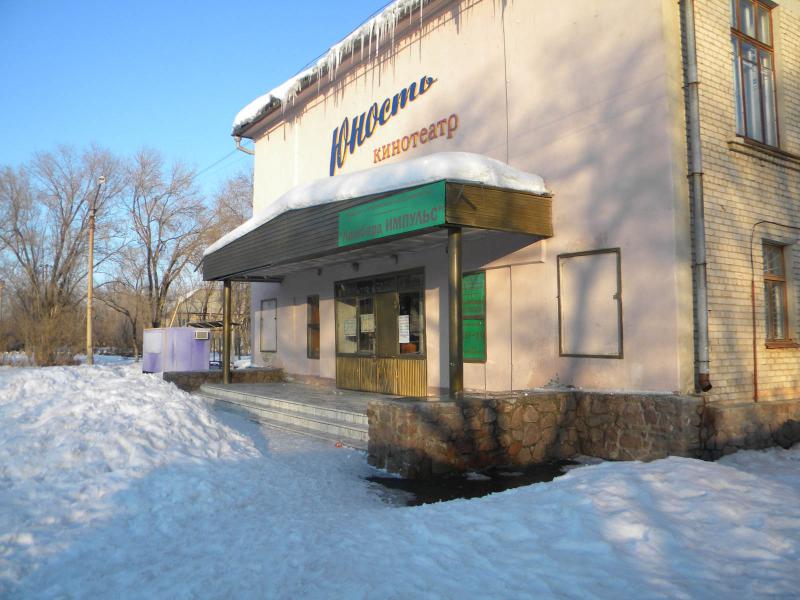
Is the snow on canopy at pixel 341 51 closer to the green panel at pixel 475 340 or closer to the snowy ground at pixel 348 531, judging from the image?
the green panel at pixel 475 340

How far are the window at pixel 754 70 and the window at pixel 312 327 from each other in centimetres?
991

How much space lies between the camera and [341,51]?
14070mm

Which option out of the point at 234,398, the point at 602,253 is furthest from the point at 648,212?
the point at 234,398

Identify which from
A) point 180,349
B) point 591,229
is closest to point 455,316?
point 591,229

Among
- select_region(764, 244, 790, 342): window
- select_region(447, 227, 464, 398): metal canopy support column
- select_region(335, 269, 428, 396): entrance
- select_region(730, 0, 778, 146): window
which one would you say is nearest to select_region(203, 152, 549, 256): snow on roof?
select_region(447, 227, 464, 398): metal canopy support column

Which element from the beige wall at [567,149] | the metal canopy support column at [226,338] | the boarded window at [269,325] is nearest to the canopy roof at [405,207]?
the beige wall at [567,149]

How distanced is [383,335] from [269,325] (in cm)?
604

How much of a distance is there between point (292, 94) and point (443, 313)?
8405 mm

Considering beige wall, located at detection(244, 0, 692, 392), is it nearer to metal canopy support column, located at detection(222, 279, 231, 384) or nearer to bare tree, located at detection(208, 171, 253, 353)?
metal canopy support column, located at detection(222, 279, 231, 384)

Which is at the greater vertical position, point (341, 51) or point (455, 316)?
point (341, 51)

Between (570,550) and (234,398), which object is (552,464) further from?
(234,398)

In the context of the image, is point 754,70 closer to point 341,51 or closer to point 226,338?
point 341,51

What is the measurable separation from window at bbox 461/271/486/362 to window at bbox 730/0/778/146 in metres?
4.46

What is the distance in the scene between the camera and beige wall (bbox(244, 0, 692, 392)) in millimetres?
7848
